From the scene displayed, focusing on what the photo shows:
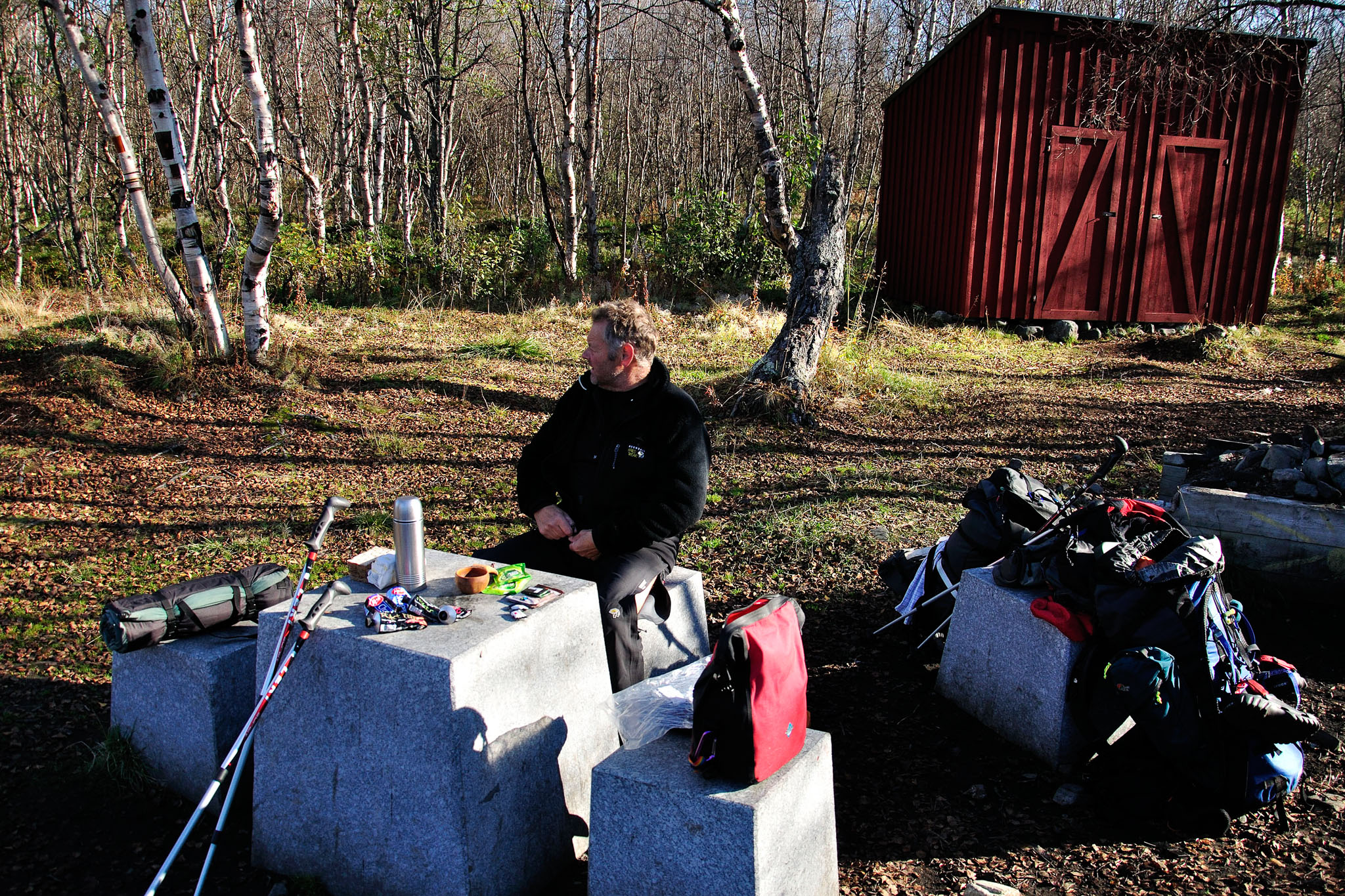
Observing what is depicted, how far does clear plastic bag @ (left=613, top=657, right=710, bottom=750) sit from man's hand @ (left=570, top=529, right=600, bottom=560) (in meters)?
0.66

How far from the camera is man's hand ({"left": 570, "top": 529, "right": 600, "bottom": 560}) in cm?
340

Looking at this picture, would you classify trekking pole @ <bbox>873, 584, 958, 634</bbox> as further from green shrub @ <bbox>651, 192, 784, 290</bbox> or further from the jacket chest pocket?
green shrub @ <bbox>651, 192, 784, 290</bbox>

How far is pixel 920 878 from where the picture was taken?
260cm

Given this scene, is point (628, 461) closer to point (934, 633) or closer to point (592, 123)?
point (934, 633)

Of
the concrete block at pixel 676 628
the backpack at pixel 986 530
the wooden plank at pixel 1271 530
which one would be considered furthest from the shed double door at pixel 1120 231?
the concrete block at pixel 676 628

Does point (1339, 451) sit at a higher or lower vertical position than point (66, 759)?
higher

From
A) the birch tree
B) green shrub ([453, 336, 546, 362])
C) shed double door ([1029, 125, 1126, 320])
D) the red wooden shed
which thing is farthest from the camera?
shed double door ([1029, 125, 1126, 320])

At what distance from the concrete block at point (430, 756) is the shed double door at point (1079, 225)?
11787 mm

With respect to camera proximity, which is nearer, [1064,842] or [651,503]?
[1064,842]

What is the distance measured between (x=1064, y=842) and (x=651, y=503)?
1.82 meters

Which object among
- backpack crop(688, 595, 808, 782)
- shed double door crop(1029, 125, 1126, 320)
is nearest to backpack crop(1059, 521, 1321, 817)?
backpack crop(688, 595, 808, 782)

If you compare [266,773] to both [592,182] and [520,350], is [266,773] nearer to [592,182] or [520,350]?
[520,350]

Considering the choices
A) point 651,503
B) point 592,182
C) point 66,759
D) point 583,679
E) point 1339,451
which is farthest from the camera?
point 592,182

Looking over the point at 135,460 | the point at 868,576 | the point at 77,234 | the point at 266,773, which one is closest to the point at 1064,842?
the point at 868,576
